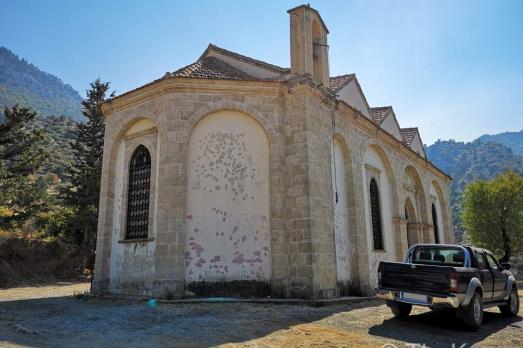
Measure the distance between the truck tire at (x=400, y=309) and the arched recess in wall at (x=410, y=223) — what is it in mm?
11790

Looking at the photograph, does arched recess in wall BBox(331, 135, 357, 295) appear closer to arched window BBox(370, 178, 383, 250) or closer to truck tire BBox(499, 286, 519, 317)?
arched window BBox(370, 178, 383, 250)

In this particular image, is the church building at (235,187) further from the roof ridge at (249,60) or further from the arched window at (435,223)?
the arched window at (435,223)

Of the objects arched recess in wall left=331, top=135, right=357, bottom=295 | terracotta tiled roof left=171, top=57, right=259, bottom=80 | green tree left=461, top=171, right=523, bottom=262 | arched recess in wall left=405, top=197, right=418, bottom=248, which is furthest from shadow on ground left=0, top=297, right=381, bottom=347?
green tree left=461, top=171, right=523, bottom=262

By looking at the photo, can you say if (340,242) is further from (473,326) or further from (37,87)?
(37,87)

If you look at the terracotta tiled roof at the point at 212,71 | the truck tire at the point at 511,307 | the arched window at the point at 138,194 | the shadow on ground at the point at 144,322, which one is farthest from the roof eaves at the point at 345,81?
the truck tire at the point at 511,307

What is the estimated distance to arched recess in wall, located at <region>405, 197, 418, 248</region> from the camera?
1941 cm

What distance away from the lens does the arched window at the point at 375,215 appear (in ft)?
51.3

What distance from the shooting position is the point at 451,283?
7.04 meters

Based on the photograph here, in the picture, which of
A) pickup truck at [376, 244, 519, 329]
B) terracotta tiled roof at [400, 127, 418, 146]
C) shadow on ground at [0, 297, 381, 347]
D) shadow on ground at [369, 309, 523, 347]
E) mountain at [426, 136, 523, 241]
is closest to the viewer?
shadow on ground at [0, 297, 381, 347]

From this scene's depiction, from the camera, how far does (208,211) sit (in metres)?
11.0

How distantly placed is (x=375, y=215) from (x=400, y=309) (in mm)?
7853

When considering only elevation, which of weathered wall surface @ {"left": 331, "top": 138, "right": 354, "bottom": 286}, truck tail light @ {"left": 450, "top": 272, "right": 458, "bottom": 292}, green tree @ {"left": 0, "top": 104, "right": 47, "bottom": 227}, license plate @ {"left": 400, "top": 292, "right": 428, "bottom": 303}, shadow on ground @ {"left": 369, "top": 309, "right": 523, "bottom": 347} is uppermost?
green tree @ {"left": 0, "top": 104, "right": 47, "bottom": 227}

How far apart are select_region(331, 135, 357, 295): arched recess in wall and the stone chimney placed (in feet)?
8.61

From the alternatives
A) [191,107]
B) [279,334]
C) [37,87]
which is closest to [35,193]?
[191,107]
